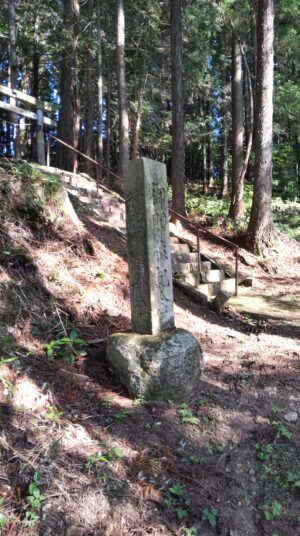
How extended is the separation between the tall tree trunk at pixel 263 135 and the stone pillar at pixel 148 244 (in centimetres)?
653

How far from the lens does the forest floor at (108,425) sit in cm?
253

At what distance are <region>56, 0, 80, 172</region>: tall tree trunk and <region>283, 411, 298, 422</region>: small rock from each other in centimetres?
1160

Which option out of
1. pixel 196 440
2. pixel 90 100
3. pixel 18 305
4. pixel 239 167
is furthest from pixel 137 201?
pixel 90 100

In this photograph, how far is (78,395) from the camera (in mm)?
3447

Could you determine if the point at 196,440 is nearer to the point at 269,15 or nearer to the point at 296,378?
the point at 296,378

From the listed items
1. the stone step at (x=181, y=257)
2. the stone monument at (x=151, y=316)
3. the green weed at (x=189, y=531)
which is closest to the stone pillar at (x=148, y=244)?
the stone monument at (x=151, y=316)

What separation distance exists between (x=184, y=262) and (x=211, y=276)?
65cm

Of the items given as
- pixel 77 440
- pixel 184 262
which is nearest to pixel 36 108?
pixel 184 262

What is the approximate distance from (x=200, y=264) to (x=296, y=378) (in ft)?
12.4

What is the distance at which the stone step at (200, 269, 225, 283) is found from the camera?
7.79 metres

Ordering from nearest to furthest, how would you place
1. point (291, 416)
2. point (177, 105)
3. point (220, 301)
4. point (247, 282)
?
point (291, 416) → point (220, 301) → point (247, 282) → point (177, 105)

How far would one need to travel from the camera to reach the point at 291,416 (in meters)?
3.75

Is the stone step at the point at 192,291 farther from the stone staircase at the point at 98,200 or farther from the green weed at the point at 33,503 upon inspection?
the green weed at the point at 33,503

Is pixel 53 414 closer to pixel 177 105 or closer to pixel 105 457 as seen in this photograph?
pixel 105 457
